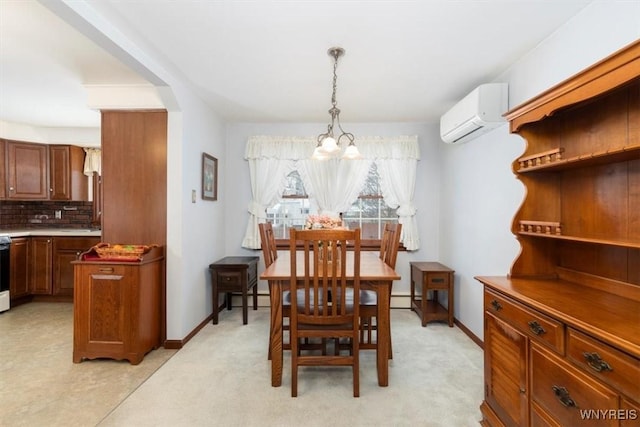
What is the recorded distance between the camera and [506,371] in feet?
5.20

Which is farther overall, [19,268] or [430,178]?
[430,178]

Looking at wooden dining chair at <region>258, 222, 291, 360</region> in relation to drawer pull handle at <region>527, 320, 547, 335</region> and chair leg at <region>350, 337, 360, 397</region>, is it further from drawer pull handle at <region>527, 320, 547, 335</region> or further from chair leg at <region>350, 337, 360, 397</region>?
drawer pull handle at <region>527, 320, 547, 335</region>

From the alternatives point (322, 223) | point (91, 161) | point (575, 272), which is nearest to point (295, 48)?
point (322, 223)

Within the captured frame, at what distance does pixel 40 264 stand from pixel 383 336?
4.66 metres

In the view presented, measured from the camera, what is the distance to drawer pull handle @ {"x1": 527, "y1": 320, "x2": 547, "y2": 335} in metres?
1.33

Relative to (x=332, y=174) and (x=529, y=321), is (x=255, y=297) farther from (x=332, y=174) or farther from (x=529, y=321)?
(x=529, y=321)

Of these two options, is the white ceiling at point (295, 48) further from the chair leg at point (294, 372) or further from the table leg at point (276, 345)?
the chair leg at point (294, 372)

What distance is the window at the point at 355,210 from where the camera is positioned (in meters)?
4.23

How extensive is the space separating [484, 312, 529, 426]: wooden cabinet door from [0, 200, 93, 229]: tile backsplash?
565 cm

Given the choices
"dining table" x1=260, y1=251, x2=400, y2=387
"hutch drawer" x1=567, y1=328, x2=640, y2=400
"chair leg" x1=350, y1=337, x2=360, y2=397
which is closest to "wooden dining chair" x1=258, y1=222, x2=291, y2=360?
"dining table" x1=260, y1=251, x2=400, y2=387

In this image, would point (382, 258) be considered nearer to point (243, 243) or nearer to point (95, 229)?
point (243, 243)

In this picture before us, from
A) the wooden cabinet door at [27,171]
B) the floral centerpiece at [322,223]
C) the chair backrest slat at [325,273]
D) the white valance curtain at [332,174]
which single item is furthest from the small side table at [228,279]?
the wooden cabinet door at [27,171]

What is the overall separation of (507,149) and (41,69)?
402cm

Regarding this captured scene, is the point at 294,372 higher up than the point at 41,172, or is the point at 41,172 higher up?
the point at 41,172
